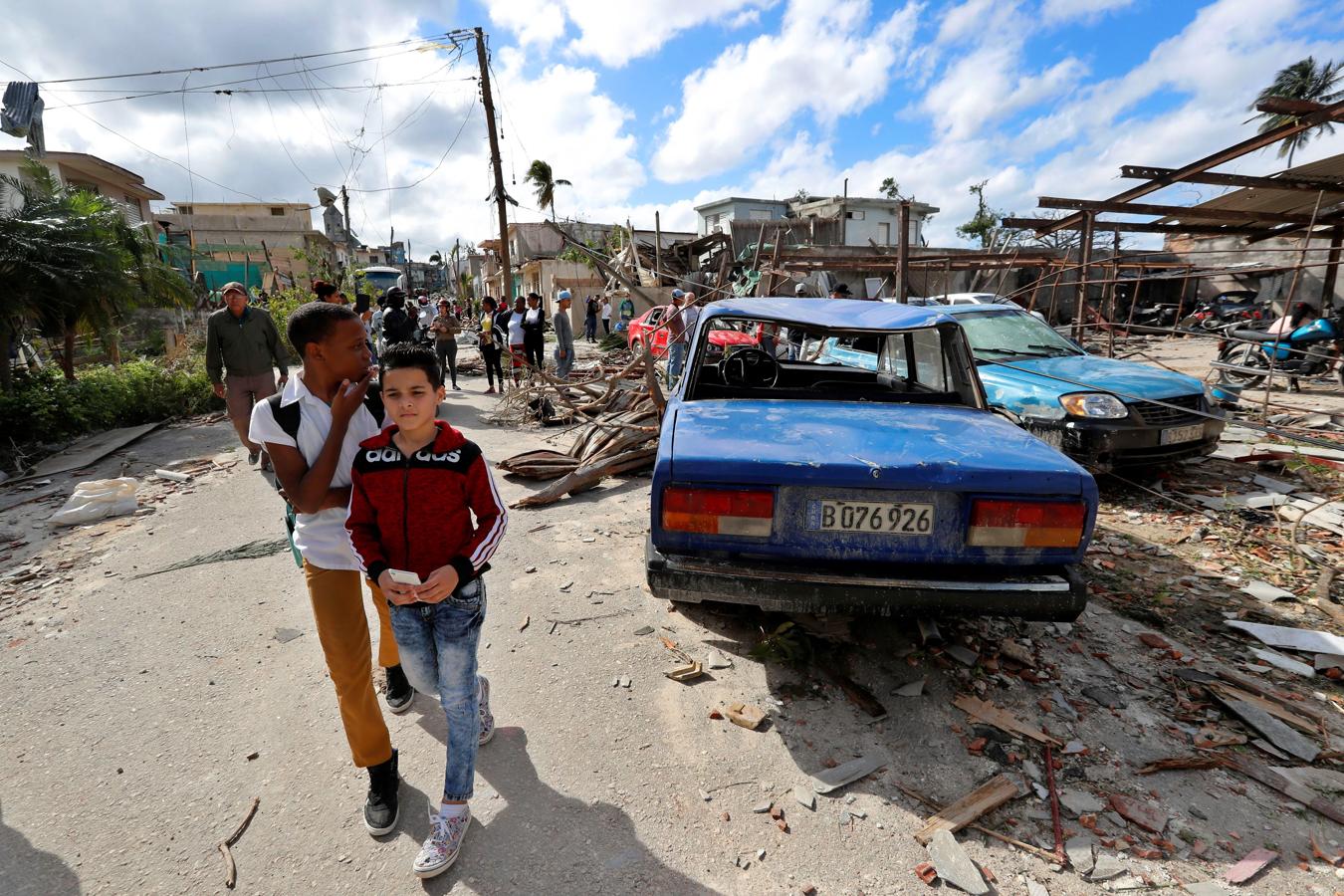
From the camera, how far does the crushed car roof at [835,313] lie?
3557mm

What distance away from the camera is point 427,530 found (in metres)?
1.91

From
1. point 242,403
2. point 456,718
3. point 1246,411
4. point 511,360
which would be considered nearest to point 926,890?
point 456,718

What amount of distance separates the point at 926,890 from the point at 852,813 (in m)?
0.33

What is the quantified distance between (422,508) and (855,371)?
11.7ft

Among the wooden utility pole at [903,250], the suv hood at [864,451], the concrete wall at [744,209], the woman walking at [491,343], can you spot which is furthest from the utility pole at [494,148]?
the concrete wall at [744,209]

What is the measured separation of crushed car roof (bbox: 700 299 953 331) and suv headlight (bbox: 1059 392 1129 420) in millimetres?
2137

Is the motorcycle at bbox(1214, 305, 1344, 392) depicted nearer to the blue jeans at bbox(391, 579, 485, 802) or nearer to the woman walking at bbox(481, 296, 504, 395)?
the woman walking at bbox(481, 296, 504, 395)

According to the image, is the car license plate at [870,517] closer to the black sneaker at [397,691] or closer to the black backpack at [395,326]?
the black sneaker at [397,691]

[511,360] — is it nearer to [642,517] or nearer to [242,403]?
[242,403]

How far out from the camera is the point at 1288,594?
3.72 m

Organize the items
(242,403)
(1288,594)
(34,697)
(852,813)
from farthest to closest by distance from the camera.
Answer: (242,403) → (1288,594) → (34,697) → (852,813)

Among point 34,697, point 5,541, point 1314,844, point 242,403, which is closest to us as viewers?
point 1314,844

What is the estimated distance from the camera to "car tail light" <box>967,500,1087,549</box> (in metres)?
2.42

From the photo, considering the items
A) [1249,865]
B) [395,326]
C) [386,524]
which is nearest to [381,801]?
[386,524]
